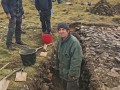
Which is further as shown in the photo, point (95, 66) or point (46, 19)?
point (46, 19)

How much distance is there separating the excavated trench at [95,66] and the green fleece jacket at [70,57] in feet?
3.17

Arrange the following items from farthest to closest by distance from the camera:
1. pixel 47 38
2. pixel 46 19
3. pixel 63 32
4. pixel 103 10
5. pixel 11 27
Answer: pixel 103 10
pixel 46 19
pixel 47 38
pixel 11 27
pixel 63 32

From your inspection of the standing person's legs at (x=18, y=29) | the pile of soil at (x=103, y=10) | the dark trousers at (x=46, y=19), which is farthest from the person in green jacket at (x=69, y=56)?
the pile of soil at (x=103, y=10)

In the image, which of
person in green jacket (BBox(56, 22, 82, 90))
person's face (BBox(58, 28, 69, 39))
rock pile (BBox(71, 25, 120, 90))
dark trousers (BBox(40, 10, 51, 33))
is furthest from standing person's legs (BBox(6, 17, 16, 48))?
person's face (BBox(58, 28, 69, 39))

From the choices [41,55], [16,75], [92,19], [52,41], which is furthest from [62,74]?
[92,19]

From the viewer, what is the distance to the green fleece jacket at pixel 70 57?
747 cm

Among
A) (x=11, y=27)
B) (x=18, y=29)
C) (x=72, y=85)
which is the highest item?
(x=11, y=27)

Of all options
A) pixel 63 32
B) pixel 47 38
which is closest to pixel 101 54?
pixel 47 38

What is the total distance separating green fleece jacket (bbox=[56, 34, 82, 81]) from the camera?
747 centimetres

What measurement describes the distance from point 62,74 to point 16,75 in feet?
5.04

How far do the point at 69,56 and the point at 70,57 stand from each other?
0.11 ft

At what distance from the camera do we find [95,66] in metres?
9.55

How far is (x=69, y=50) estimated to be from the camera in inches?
299

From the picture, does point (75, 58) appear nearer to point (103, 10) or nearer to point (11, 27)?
point (11, 27)
